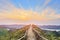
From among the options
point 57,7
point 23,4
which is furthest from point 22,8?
point 57,7

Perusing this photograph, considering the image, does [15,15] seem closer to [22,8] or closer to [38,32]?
[22,8]

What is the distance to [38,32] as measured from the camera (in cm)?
372

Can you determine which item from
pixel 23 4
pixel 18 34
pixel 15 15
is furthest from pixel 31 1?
pixel 18 34

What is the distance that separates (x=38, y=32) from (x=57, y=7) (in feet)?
2.08

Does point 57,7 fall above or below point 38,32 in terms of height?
above

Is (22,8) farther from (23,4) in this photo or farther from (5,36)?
(5,36)

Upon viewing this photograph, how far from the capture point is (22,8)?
12.5 feet

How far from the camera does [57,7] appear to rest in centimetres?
382

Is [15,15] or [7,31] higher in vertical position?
[15,15]

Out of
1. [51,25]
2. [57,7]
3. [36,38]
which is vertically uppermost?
[57,7]

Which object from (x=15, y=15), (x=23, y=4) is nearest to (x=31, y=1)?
(x=23, y=4)

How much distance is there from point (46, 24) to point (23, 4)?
0.61 meters

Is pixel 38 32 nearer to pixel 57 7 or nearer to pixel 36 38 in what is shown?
pixel 36 38

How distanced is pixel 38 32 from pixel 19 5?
0.66m
